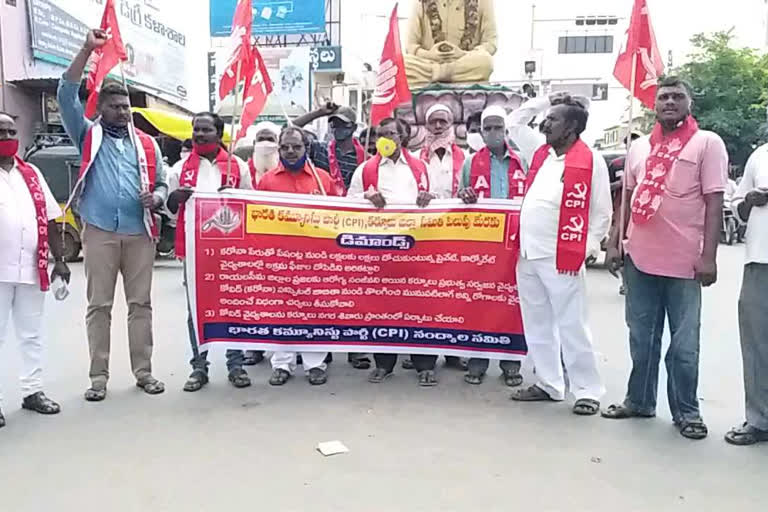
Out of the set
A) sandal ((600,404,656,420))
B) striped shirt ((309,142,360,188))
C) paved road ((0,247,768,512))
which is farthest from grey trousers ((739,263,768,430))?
striped shirt ((309,142,360,188))

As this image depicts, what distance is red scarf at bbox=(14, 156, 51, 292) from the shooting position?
12.9 feet

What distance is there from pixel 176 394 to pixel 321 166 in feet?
7.36

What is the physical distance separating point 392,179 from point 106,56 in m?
2.02

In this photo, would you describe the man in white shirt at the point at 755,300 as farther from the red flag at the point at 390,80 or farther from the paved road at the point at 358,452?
the red flag at the point at 390,80

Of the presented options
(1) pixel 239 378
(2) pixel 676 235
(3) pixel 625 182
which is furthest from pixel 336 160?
(2) pixel 676 235

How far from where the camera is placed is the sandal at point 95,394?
166 inches

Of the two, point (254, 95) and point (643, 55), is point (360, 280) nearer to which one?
point (254, 95)

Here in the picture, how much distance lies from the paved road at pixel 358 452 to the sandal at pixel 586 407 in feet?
→ 0.23

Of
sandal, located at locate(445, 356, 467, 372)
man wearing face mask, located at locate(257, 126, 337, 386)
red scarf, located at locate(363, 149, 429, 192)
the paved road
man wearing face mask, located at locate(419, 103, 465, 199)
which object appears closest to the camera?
the paved road

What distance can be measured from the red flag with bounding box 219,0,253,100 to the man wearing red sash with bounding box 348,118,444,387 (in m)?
1.04

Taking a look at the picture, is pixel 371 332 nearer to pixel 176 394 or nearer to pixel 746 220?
pixel 176 394

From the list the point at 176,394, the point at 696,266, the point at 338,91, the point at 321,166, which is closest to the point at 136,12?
the point at 338,91

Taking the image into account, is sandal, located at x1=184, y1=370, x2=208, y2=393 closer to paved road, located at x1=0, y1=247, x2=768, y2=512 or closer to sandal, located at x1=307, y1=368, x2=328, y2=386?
paved road, located at x1=0, y1=247, x2=768, y2=512

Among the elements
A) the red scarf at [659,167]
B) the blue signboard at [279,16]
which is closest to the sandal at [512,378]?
the red scarf at [659,167]
